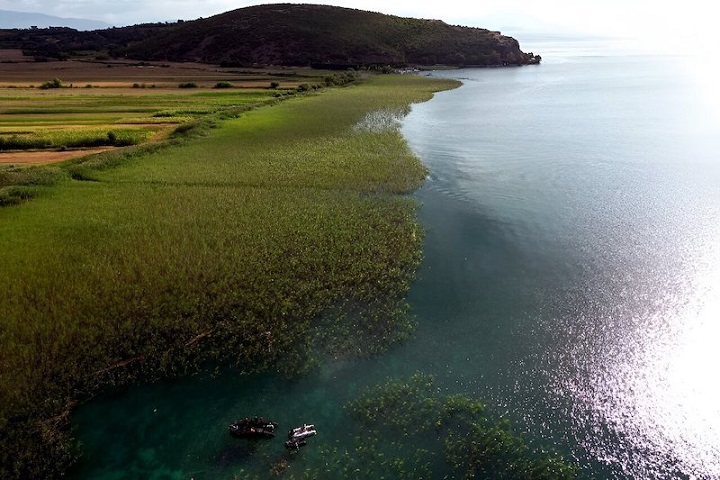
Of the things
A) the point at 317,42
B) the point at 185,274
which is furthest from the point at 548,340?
the point at 317,42

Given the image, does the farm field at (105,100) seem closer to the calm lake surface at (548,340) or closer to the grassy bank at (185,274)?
the grassy bank at (185,274)

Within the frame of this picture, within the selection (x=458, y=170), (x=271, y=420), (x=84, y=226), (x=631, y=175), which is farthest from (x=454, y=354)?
(x=631, y=175)

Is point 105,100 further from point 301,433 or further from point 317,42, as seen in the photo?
point 317,42

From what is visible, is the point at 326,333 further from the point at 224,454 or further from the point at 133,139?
the point at 133,139

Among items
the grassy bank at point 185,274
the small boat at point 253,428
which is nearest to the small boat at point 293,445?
the small boat at point 253,428

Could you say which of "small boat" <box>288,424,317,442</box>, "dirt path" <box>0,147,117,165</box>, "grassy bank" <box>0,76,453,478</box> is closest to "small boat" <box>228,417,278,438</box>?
"small boat" <box>288,424,317,442</box>
